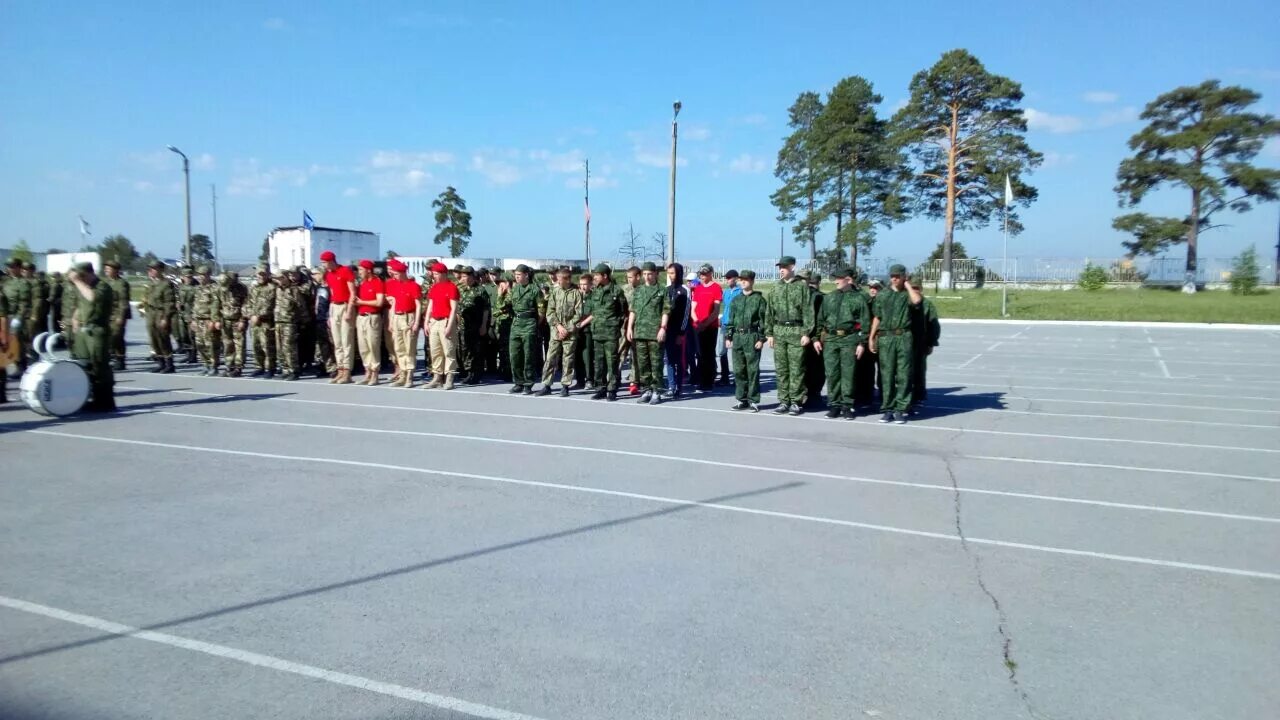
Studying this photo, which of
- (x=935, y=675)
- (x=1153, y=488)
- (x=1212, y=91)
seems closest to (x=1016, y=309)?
(x=1212, y=91)

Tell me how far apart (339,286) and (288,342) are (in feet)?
4.85

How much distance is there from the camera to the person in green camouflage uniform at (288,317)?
14.7 meters

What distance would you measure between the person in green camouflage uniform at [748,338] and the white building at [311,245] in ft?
86.4

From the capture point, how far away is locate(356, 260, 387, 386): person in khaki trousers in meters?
14.2

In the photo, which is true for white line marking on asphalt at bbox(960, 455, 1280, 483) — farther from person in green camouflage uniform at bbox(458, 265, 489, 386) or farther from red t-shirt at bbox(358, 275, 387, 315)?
red t-shirt at bbox(358, 275, 387, 315)

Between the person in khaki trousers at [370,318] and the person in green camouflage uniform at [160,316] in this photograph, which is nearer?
the person in khaki trousers at [370,318]

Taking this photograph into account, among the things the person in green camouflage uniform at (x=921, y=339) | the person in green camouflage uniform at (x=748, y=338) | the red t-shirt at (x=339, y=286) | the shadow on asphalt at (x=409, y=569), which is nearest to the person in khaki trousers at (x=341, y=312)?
the red t-shirt at (x=339, y=286)

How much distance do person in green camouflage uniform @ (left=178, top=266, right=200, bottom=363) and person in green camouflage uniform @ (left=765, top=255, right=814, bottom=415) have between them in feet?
37.5

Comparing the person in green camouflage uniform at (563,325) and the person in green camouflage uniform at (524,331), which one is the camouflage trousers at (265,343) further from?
the person in green camouflage uniform at (563,325)

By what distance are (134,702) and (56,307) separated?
15.1m

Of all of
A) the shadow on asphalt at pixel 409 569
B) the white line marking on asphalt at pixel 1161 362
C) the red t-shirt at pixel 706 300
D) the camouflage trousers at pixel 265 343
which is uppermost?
the red t-shirt at pixel 706 300

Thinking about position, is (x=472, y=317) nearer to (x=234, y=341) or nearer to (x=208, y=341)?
(x=234, y=341)

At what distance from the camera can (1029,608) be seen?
4910 millimetres

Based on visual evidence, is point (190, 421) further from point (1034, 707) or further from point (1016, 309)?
point (1016, 309)
